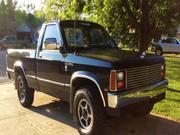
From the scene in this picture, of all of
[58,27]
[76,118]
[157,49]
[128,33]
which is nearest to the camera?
[76,118]

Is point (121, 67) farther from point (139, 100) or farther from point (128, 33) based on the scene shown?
point (128, 33)

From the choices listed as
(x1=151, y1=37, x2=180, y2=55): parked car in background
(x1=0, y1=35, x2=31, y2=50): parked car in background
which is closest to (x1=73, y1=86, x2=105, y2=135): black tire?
(x1=151, y1=37, x2=180, y2=55): parked car in background

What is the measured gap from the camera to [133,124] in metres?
6.39

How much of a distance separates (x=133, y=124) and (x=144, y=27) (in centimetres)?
351

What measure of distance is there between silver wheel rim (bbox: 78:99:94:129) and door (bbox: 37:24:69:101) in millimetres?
586

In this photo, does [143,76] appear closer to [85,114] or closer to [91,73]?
[91,73]

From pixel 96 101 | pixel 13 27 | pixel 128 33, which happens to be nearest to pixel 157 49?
pixel 128 33

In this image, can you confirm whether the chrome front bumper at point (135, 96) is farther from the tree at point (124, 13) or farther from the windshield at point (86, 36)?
the tree at point (124, 13)

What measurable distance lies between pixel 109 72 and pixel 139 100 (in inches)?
31.5

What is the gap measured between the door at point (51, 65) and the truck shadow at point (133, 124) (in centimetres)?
63

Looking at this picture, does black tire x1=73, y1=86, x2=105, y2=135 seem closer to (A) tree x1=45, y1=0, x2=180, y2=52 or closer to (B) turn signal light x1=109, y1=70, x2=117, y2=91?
(B) turn signal light x1=109, y1=70, x2=117, y2=91

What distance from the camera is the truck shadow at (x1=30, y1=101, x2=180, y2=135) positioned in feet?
19.3

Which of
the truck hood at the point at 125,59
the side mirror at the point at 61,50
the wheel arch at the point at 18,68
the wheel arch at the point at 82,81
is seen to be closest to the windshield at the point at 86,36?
the side mirror at the point at 61,50

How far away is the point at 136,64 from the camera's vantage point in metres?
5.41
